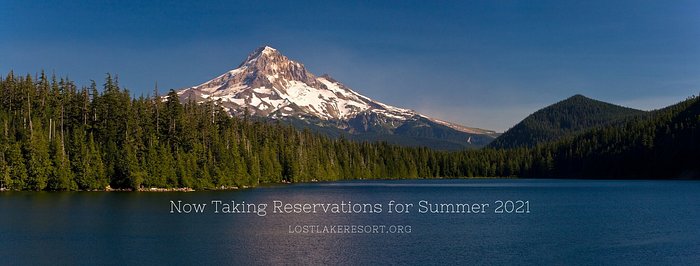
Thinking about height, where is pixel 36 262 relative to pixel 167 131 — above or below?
below

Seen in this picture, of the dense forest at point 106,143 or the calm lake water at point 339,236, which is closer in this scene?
the calm lake water at point 339,236

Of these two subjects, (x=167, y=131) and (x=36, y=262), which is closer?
(x=36, y=262)

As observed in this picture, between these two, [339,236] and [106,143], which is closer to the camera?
[339,236]

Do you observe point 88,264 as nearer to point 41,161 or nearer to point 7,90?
point 41,161

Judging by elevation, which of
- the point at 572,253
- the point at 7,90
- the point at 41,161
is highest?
the point at 7,90

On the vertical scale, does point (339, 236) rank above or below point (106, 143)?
below

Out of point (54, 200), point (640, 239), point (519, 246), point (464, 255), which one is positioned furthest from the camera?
point (54, 200)

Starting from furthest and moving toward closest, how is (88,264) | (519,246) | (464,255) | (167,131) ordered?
(167,131) < (519,246) < (464,255) < (88,264)

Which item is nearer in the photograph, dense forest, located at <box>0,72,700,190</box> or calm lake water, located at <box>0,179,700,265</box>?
calm lake water, located at <box>0,179,700,265</box>

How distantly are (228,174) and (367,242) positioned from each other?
95.6m

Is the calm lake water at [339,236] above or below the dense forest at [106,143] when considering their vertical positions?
below

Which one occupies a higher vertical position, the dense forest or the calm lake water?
the dense forest

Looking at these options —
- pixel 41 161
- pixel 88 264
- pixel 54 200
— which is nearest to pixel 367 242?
pixel 88 264

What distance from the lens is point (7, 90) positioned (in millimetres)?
146000
